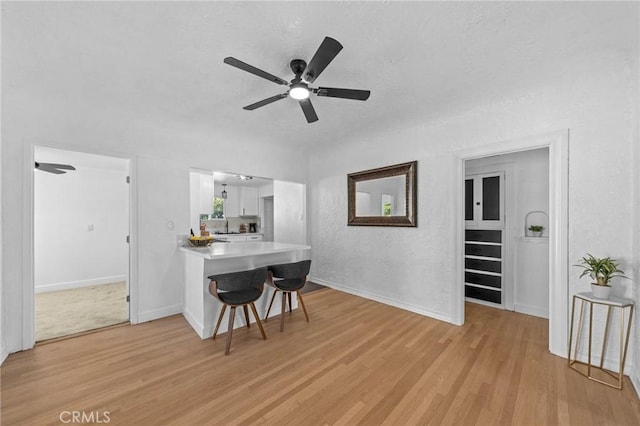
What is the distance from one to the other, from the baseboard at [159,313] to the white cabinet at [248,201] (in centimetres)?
431

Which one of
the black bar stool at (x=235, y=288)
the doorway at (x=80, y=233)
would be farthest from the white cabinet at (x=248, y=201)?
the black bar stool at (x=235, y=288)

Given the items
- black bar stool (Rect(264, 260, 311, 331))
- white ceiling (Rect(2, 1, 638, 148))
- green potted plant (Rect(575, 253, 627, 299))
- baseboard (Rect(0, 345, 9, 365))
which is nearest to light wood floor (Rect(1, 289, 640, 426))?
baseboard (Rect(0, 345, 9, 365))

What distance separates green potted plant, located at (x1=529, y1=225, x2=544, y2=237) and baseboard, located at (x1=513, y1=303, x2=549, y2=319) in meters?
0.95

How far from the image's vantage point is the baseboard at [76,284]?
4445mm

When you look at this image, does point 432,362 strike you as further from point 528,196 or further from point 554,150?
point 528,196

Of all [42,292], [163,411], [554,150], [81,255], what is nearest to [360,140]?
[554,150]

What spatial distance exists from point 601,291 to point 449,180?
65.8 inches

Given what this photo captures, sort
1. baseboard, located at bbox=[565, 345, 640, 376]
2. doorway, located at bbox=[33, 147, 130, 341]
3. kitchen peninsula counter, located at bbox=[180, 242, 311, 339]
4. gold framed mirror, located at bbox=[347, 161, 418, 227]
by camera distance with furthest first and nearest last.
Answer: doorway, located at bbox=[33, 147, 130, 341] < gold framed mirror, located at bbox=[347, 161, 418, 227] < kitchen peninsula counter, located at bbox=[180, 242, 311, 339] < baseboard, located at bbox=[565, 345, 640, 376]

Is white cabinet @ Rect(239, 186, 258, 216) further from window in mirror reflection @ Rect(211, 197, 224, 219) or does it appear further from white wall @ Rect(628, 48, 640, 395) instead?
white wall @ Rect(628, 48, 640, 395)

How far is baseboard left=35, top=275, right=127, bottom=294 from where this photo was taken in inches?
175

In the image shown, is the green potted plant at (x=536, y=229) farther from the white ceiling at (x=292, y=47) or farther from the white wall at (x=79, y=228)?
the white wall at (x=79, y=228)

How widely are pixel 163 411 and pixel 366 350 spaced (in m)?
1.69

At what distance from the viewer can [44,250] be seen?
455cm

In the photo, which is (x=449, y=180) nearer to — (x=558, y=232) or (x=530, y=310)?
(x=558, y=232)
